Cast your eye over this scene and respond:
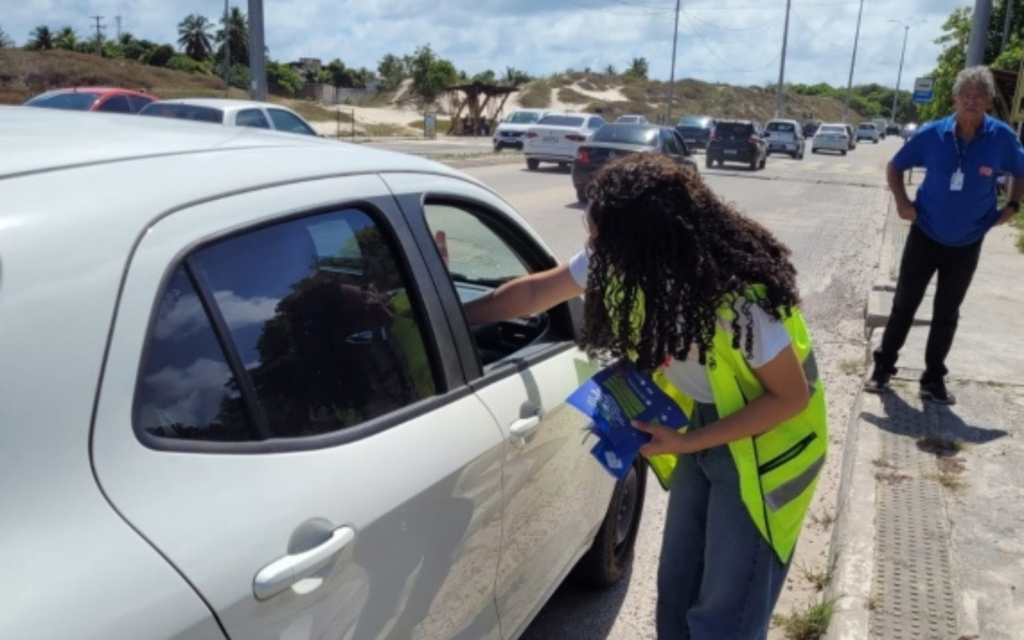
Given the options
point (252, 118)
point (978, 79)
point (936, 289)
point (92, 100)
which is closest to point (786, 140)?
point (92, 100)

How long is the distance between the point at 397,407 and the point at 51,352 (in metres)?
0.84

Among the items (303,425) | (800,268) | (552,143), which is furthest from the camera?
(552,143)

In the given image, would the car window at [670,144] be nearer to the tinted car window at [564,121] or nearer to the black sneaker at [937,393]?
the tinted car window at [564,121]

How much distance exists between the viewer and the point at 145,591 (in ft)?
4.27

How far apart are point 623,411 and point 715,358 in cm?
26

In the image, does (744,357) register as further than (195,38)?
No

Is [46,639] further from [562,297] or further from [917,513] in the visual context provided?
[917,513]

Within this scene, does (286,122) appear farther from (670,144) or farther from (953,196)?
(953,196)

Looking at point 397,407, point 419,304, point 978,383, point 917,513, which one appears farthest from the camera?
point 978,383

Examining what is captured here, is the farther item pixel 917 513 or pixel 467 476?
pixel 917 513

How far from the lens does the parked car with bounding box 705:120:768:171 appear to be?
1178 inches

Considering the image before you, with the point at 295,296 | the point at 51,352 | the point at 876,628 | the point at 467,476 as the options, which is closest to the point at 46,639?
the point at 51,352

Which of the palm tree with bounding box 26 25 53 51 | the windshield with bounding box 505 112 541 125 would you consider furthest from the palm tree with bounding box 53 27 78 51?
the windshield with bounding box 505 112 541 125

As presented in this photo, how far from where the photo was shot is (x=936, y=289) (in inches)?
217
